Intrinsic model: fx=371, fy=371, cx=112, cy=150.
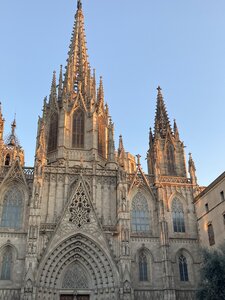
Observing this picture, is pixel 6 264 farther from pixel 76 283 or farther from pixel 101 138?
pixel 101 138

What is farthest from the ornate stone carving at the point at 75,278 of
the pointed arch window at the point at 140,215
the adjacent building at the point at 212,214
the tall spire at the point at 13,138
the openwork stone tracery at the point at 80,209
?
the tall spire at the point at 13,138

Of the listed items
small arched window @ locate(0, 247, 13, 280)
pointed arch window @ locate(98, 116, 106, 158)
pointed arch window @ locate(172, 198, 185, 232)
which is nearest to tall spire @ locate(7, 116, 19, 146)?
pointed arch window @ locate(98, 116, 106, 158)

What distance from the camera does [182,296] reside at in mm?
33281

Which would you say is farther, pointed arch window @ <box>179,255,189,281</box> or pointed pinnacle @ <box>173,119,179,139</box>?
pointed pinnacle @ <box>173,119,179,139</box>

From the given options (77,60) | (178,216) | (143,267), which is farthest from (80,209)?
(77,60)

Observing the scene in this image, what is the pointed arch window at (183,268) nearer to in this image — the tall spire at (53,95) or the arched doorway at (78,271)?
the arched doorway at (78,271)

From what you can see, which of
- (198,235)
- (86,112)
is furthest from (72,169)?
(198,235)

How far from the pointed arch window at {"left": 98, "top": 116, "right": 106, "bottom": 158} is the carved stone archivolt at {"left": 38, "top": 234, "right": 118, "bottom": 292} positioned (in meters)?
11.6

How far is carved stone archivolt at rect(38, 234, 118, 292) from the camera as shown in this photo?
105ft

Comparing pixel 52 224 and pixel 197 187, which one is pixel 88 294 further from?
pixel 197 187

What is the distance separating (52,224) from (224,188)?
15.6 m

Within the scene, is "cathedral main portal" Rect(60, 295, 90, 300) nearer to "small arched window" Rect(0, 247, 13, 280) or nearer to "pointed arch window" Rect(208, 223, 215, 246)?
"small arched window" Rect(0, 247, 13, 280)

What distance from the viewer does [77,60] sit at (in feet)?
163

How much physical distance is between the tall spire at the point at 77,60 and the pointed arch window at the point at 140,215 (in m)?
16.0
